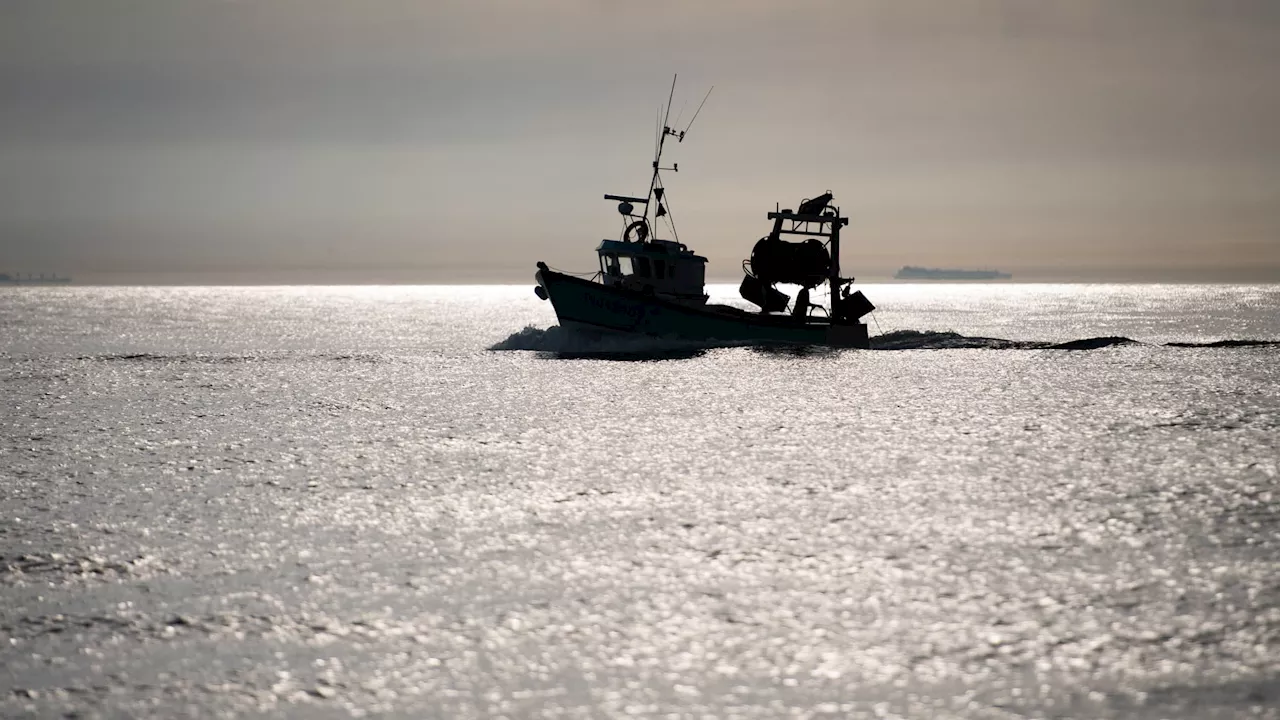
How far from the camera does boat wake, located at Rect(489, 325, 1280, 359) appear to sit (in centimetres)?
5122

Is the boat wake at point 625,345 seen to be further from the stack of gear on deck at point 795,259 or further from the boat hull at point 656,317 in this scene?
the stack of gear on deck at point 795,259

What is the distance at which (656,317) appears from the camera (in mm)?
50500

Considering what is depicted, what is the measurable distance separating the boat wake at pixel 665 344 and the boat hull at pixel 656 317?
0.49 meters

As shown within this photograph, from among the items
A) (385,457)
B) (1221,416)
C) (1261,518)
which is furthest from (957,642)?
(1221,416)

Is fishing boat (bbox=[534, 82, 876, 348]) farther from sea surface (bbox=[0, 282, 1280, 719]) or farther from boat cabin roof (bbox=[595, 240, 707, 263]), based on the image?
sea surface (bbox=[0, 282, 1280, 719])

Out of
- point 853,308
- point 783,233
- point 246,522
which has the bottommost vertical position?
point 246,522

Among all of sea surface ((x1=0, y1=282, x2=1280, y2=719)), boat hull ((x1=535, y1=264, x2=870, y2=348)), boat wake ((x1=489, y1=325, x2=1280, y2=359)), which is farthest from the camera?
boat wake ((x1=489, y1=325, x2=1280, y2=359))

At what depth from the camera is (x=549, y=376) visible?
4206 centimetres

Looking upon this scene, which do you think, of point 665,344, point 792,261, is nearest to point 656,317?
point 665,344

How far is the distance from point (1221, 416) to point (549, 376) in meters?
24.3

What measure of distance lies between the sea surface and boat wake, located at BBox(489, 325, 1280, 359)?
20097 millimetres

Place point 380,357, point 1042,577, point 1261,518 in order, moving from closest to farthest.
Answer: point 1042,577 → point 1261,518 → point 380,357

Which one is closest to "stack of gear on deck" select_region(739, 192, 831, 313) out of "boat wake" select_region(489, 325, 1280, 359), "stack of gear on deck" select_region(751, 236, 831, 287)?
"stack of gear on deck" select_region(751, 236, 831, 287)

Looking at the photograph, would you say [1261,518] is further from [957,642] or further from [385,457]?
[385,457]
